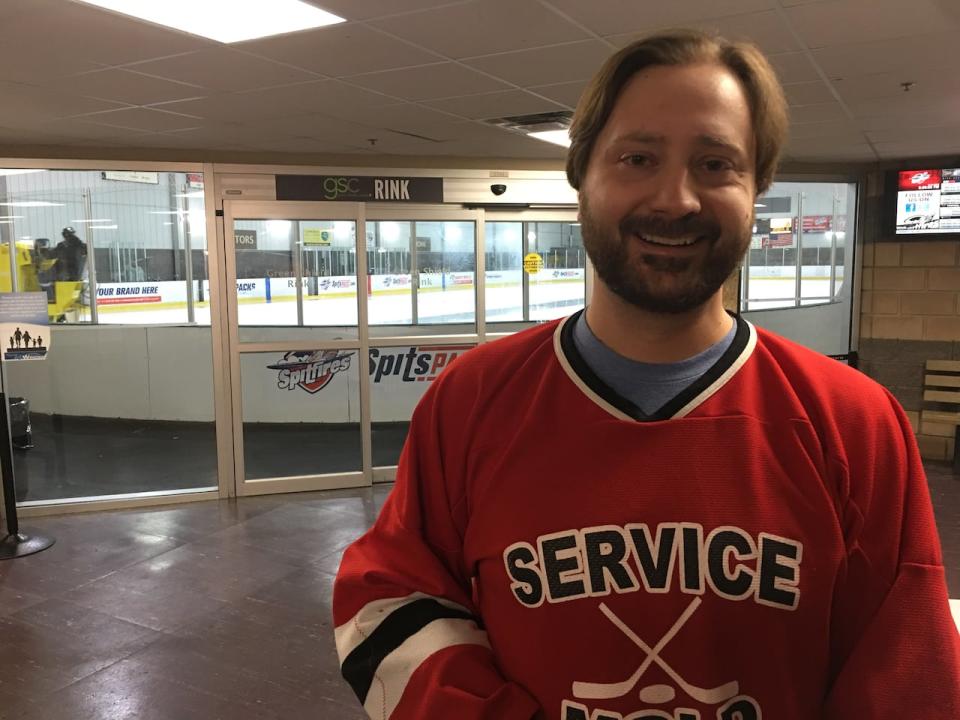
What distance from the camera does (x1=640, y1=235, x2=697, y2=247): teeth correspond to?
91 cm

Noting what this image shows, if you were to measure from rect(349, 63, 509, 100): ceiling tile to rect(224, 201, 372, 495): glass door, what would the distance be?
6.37ft

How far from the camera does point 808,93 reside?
3.73 metres

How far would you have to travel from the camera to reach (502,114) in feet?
13.7

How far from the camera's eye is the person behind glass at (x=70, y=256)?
5.51 meters

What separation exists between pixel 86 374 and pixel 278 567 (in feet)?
10.6

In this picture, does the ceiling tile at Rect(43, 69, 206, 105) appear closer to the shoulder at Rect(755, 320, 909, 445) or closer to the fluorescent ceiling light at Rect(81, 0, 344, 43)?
the fluorescent ceiling light at Rect(81, 0, 344, 43)

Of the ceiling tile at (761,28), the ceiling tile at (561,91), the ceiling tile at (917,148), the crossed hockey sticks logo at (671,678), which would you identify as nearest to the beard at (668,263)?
the crossed hockey sticks logo at (671,678)

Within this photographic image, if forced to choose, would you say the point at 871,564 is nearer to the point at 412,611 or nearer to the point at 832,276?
the point at 412,611

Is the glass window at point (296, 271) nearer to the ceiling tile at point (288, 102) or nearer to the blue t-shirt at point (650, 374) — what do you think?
the ceiling tile at point (288, 102)

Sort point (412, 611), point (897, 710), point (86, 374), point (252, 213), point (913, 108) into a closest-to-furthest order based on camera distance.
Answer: point (897, 710), point (412, 611), point (913, 108), point (252, 213), point (86, 374)

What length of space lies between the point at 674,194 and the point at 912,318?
6.41 meters

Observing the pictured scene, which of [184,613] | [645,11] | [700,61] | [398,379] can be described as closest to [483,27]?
[645,11]

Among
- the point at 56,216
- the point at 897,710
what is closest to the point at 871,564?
the point at 897,710

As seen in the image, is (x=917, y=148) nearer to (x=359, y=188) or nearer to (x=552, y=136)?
(x=552, y=136)
